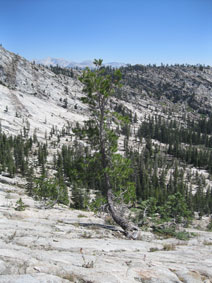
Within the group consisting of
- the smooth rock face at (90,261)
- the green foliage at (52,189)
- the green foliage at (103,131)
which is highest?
the green foliage at (103,131)

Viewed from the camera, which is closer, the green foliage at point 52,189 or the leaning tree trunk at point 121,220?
the leaning tree trunk at point 121,220

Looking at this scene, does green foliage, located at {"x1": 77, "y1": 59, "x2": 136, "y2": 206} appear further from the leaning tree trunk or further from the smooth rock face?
the smooth rock face

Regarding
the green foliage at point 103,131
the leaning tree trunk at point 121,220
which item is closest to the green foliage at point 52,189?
the leaning tree trunk at point 121,220

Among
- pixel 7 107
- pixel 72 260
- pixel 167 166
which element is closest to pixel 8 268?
pixel 72 260

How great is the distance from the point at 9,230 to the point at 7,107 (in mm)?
192779

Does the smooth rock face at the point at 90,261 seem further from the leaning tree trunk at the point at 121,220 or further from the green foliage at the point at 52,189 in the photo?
the green foliage at the point at 52,189

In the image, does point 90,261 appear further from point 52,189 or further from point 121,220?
point 52,189

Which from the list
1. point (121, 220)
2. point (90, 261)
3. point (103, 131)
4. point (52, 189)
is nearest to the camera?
point (90, 261)

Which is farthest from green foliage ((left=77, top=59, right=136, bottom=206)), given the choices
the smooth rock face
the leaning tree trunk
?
the smooth rock face

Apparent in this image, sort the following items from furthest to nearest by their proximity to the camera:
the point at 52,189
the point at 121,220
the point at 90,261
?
the point at 52,189, the point at 121,220, the point at 90,261

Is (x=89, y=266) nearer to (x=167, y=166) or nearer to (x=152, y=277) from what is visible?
(x=152, y=277)

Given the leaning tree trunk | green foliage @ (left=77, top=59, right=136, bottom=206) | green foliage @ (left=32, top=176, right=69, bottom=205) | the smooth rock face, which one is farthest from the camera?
green foliage @ (left=32, top=176, right=69, bottom=205)

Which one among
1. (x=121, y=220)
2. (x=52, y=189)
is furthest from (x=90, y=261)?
(x=52, y=189)

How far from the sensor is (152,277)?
26.7 ft
